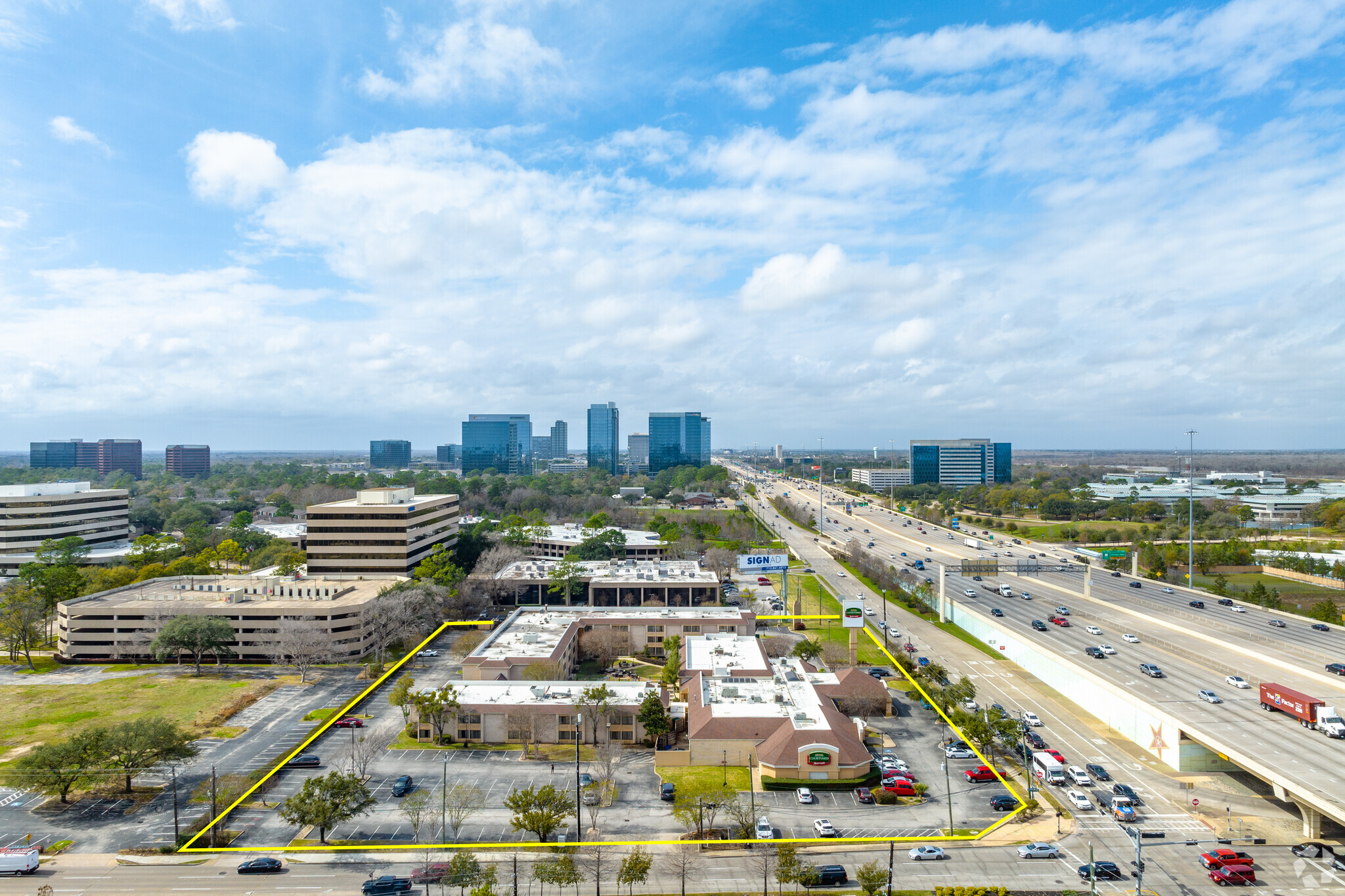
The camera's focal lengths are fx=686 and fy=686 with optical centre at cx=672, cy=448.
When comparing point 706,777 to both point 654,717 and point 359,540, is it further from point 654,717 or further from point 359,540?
point 359,540

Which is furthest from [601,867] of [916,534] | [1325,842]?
[916,534]

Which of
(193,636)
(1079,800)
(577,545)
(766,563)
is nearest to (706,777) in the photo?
(1079,800)

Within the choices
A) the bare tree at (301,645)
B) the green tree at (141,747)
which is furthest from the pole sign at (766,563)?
the green tree at (141,747)

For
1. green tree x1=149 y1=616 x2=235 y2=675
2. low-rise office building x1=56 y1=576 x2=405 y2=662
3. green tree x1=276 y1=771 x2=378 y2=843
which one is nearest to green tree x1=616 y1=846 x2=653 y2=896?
green tree x1=276 y1=771 x2=378 y2=843

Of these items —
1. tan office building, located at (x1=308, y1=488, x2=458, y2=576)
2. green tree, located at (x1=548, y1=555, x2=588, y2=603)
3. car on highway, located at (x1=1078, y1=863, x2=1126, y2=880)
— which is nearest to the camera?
car on highway, located at (x1=1078, y1=863, x2=1126, y2=880)

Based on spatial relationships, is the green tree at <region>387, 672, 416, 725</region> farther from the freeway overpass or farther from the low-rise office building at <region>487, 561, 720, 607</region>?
the freeway overpass

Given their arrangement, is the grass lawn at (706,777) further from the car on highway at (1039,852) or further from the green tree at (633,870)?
the car on highway at (1039,852)

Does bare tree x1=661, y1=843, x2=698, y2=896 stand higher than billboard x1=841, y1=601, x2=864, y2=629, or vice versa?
billboard x1=841, y1=601, x2=864, y2=629
